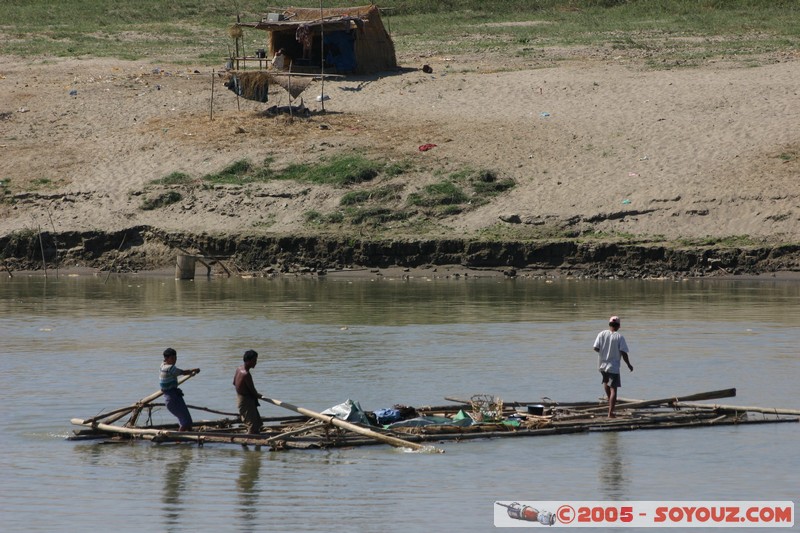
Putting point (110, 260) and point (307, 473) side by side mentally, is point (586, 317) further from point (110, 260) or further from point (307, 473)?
point (110, 260)

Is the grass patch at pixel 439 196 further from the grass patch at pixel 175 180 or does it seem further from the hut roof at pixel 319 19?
the hut roof at pixel 319 19

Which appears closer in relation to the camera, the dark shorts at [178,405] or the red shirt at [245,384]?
the red shirt at [245,384]

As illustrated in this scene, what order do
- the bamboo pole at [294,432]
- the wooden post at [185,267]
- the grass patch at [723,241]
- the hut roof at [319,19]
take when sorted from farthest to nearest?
the hut roof at [319,19]
the wooden post at [185,267]
the grass patch at [723,241]
the bamboo pole at [294,432]

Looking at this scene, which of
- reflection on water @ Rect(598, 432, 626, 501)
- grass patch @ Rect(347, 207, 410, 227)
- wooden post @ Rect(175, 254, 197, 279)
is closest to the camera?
reflection on water @ Rect(598, 432, 626, 501)

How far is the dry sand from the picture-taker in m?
30.7

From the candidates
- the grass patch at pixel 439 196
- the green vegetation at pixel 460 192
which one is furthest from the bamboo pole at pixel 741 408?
the grass patch at pixel 439 196

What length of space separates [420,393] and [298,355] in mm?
3712

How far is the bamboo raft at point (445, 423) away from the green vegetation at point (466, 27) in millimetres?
25501

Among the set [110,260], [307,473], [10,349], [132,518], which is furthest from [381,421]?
[110,260]

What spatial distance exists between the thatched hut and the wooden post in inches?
419

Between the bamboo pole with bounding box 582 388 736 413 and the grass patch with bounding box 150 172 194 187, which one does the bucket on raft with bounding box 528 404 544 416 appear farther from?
the grass patch with bounding box 150 172 194 187

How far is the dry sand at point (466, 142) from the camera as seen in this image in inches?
1207

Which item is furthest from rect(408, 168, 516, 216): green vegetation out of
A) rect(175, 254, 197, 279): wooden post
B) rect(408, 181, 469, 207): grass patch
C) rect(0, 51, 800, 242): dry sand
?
rect(175, 254, 197, 279): wooden post

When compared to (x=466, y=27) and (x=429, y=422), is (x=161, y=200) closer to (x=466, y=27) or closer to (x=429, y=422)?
(x=466, y=27)
